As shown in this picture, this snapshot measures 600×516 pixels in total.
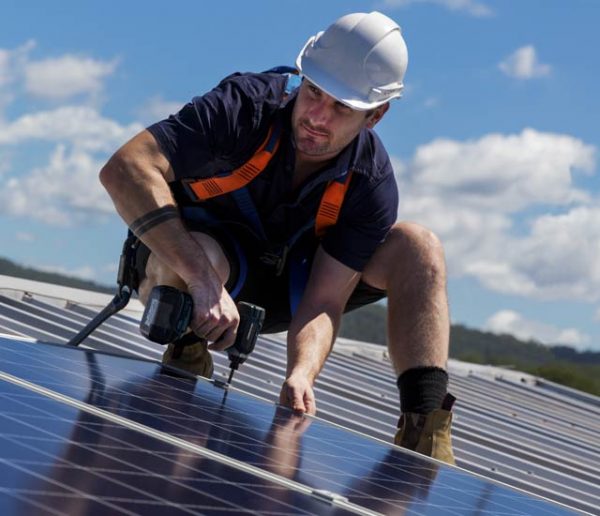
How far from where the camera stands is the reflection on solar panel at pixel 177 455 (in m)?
2.44

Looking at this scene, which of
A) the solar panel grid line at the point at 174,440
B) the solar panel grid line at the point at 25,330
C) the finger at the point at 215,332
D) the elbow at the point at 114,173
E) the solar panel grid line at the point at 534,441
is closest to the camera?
the solar panel grid line at the point at 174,440

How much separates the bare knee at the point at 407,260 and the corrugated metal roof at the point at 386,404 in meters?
0.82

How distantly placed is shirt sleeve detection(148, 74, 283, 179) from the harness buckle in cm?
63

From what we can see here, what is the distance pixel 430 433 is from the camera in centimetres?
548

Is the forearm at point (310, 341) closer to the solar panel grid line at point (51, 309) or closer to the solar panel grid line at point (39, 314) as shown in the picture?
the solar panel grid line at point (39, 314)

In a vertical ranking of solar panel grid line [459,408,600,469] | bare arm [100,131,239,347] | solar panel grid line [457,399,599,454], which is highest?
bare arm [100,131,239,347]

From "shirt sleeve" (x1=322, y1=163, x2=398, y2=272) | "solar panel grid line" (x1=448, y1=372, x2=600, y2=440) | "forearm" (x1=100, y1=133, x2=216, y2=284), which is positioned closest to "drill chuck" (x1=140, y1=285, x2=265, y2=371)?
"forearm" (x1=100, y1=133, x2=216, y2=284)

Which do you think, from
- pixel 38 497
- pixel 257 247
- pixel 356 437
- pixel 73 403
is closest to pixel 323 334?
pixel 257 247

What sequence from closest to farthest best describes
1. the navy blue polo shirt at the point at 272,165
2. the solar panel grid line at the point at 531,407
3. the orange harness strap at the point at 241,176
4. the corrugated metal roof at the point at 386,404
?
the navy blue polo shirt at the point at 272,165 < the orange harness strap at the point at 241,176 < the corrugated metal roof at the point at 386,404 < the solar panel grid line at the point at 531,407

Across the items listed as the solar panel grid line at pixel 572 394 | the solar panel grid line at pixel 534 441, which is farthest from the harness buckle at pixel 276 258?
the solar panel grid line at pixel 572 394

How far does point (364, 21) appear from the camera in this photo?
18.7 feet

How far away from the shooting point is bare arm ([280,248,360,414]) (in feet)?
18.6

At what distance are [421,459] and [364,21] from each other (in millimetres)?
2095

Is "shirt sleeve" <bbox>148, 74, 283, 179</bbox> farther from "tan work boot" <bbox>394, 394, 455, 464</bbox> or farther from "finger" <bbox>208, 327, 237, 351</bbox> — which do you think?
"tan work boot" <bbox>394, 394, 455, 464</bbox>
